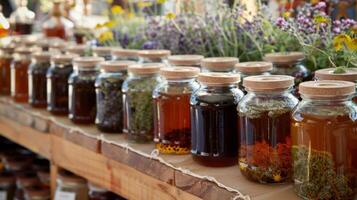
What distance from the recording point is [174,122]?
1.21m

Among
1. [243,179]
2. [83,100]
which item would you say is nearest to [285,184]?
[243,179]

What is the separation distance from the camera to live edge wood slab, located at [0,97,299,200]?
40.3 inches

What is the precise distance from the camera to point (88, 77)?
1.57 m

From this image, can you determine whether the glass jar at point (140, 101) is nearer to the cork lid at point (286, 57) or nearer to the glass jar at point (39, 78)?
the cork lid at point (286, 57)

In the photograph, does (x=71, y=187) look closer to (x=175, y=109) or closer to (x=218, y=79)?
(x=175, y=109)

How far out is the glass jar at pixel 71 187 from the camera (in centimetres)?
166

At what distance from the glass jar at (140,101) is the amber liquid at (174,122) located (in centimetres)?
10

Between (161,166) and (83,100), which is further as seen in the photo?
(83,100)

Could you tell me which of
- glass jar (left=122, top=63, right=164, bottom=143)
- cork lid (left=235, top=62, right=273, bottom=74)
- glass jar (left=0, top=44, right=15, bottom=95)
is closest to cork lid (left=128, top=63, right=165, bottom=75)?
glass jar (left=122, top=63, right=164, bottom=143)

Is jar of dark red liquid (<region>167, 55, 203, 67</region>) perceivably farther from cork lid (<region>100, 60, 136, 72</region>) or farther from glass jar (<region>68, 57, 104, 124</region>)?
glass jar (<region>68, 57, 104, 124</region>)

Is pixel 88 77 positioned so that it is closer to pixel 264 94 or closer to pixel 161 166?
pixel 161 166

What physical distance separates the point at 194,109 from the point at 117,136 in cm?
37

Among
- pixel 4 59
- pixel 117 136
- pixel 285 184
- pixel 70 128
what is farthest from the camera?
Result: pixel 4 59

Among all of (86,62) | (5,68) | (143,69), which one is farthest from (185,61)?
(5,68)
